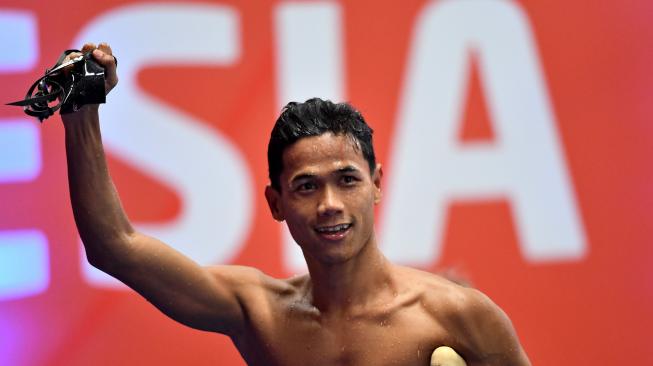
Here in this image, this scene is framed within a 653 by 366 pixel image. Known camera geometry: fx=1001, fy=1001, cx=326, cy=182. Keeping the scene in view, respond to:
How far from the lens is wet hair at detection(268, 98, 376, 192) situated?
2.00 meters

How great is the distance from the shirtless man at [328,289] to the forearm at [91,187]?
9cm

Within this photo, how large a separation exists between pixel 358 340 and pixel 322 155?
0.39 meters

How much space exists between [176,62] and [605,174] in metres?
1.59

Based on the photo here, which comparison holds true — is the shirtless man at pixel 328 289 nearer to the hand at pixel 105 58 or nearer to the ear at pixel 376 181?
the ear at pixel 376 181

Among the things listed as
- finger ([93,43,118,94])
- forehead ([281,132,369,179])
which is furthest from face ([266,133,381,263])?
finger ([93,43,118,94])

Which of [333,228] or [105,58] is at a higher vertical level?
[105,58]

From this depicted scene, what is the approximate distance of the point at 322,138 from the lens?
198cm

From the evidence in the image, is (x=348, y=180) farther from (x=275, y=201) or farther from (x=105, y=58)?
(x=105, y=58)

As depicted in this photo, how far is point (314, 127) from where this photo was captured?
6.55 ft

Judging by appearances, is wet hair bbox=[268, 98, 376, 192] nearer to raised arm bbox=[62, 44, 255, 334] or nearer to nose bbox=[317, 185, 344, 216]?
nose bbox=[317, 185, 344, 216]

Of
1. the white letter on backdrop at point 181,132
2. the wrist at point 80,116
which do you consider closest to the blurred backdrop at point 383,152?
the white letter on backdrop at point 181,132

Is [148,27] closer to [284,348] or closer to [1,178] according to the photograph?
[1,178]

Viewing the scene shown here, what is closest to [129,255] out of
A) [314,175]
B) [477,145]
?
[314,175]

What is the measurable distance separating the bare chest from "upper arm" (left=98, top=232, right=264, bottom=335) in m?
0.10
